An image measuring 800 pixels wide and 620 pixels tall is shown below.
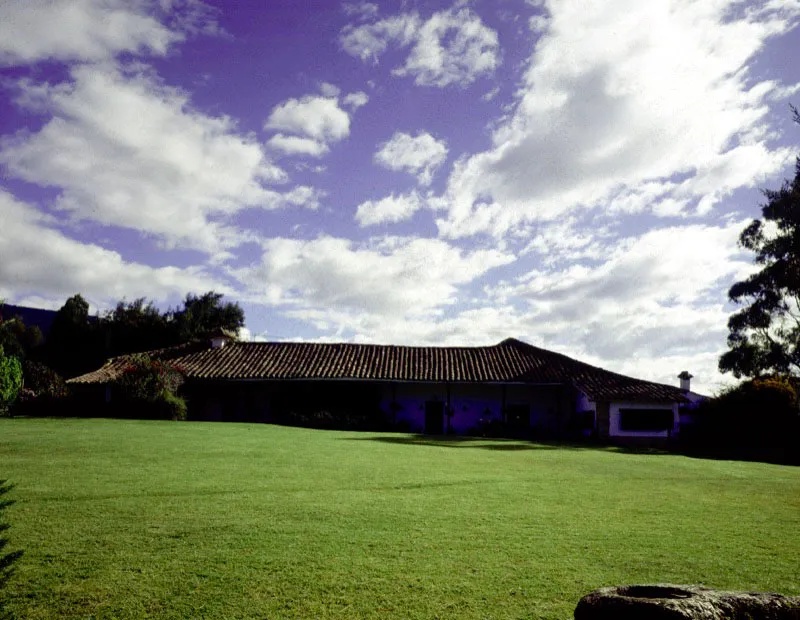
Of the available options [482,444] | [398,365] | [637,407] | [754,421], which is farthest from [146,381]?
[754,421]

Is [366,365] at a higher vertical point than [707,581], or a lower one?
higher

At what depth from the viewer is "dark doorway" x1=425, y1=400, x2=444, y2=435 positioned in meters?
33.2

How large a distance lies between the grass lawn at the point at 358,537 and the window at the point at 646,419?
16986 mm

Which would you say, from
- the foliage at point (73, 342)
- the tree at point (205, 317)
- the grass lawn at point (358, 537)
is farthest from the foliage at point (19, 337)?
the grass lawn at point (358, 537)

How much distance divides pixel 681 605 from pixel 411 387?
30.6 metres

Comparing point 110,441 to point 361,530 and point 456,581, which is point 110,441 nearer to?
point 361,530

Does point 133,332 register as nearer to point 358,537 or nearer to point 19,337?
point 19,337

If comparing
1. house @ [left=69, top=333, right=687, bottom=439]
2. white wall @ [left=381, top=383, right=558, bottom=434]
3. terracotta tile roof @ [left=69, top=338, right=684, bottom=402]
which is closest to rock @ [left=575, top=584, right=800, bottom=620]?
terracotta tile roof @ [left=69, top=338, right=684, bottom=402]

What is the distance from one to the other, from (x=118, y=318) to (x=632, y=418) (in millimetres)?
38256

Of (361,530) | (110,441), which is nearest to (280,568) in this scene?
(361,530)

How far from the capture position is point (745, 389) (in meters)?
27.0

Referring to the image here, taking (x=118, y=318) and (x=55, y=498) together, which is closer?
(x=55, y=498)

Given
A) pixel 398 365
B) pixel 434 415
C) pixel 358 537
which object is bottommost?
pixel 358 537

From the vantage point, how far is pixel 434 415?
33.4 metres
